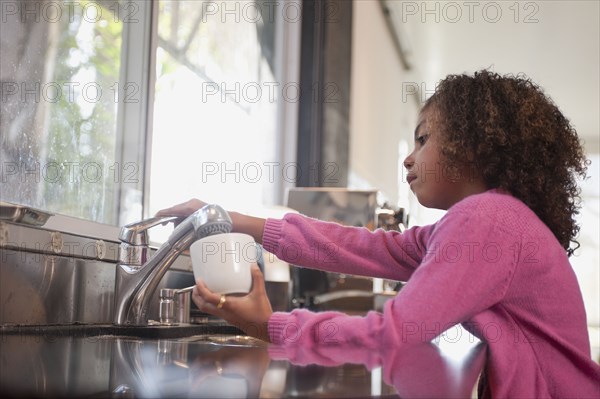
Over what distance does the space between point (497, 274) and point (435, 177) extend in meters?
0.29

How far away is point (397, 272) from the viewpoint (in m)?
1.28

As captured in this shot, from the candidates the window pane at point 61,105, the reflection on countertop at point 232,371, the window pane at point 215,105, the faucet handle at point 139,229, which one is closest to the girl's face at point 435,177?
the reflection on countertop at point 232,371

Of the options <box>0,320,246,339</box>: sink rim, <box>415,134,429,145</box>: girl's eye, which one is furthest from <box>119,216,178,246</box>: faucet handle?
<box>415,134,429,145</box>: girl's eye

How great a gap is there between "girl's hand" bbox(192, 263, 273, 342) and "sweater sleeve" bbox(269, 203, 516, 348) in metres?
0.02

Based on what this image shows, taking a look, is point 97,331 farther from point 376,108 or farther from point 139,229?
point 376,108

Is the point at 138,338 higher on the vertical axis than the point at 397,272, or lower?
lower

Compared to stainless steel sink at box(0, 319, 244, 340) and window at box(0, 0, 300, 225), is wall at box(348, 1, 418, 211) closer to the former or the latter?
window at box(0, 0, 300, 225)

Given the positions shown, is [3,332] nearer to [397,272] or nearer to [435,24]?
[397,272]

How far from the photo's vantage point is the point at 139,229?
1239 mm

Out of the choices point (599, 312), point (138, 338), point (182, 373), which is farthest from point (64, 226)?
point (599, 312)

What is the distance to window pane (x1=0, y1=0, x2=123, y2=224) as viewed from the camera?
1305mm

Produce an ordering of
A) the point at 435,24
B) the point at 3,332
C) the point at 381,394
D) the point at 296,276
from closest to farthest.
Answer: the point at 381,394, the point at 3,332, the point at 296,276, the point at 435,24

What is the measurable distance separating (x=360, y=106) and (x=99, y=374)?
3517 mm

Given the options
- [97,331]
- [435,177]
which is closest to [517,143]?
[435,177]
